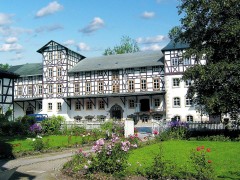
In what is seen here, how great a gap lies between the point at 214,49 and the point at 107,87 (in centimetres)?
2684

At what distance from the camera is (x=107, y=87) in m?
44.7

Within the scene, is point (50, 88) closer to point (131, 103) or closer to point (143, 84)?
point (131, 103)

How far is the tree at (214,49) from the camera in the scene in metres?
17.6

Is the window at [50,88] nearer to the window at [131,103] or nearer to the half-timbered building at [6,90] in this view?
the half-timbered building at [6,90]

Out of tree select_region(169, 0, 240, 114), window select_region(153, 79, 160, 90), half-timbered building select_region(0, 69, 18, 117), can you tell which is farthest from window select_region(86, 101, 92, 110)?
tree select_region(169, 0, 240, 114)

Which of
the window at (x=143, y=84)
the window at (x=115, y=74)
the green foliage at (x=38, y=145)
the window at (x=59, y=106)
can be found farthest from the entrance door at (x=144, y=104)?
the green foliage at (x=38, y=145)

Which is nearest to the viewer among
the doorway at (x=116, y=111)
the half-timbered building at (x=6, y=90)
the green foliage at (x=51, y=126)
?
the green foliage at (x=51, y=126)

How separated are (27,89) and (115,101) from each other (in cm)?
1530

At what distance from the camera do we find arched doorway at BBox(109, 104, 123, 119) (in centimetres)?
4387

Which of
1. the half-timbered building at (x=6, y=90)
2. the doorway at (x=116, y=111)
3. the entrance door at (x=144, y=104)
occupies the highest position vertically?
the half-timbered building at (x=6, y=90)

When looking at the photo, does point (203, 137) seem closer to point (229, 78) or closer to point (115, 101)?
point (229, 78)

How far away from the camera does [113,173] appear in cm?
900

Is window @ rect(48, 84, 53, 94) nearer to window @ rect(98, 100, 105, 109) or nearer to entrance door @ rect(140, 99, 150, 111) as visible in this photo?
window @ rect(98, 100, 105, 109)

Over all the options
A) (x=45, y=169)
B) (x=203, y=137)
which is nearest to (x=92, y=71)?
(x=203, y=137)
